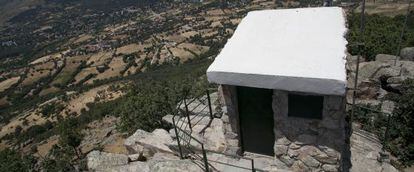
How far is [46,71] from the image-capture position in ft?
477

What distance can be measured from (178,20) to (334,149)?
19632 centimetres

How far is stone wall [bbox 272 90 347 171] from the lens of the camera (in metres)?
7.82

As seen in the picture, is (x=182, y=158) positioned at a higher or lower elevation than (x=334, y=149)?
lower

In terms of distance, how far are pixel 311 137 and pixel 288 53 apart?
2.19 m

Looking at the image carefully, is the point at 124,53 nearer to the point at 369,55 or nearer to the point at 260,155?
A: the point at 369,55

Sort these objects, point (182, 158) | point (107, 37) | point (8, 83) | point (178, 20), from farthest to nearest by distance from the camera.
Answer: point (178, 20)
point (107, 37)
point (8, 83)
point (182, 158)

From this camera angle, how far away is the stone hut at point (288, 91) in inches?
302

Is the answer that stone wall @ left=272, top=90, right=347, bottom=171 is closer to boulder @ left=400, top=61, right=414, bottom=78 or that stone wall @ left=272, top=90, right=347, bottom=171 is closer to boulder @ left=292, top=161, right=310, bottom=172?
boulder @ left=292, top=161, right=310, bottom=172

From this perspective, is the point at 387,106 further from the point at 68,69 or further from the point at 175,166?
the point at 68,69

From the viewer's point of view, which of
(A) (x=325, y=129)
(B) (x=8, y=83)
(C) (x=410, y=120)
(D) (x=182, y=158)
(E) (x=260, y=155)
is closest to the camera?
(A) (x=325, y=129)

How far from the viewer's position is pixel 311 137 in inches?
325

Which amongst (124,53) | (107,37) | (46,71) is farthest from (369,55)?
(107,37)

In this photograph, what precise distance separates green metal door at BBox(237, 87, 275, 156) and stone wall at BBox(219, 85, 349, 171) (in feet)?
0.85

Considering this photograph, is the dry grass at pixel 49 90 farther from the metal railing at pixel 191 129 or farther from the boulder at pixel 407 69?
the boulder at pixel 407 69
